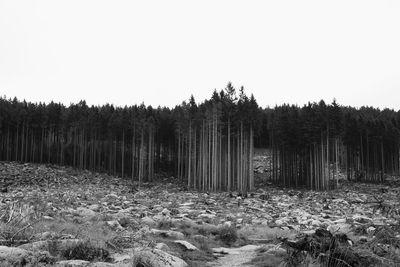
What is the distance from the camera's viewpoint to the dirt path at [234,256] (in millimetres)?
10545

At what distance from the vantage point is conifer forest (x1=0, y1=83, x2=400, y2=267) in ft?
26.6

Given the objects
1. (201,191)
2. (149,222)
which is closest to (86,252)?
(149,222)

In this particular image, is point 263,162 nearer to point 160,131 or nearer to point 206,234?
point 160,131

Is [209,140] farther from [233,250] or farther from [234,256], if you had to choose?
[234,256]

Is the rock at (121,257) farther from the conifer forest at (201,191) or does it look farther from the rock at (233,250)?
the rock at (233,250)

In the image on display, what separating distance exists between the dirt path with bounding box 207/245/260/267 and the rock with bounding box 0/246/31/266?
523cm

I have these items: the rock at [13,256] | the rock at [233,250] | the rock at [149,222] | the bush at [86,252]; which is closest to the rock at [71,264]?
the rock at [13,256]

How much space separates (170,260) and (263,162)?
84237 millimetres

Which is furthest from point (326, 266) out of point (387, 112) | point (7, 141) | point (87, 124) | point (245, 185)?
point (387, 112)

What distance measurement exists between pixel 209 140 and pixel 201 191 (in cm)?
806

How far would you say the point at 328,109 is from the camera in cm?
6228

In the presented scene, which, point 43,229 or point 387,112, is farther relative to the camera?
point 387,112

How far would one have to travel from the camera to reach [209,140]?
5447 centimetres

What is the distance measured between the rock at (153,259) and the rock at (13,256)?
2092 mm
